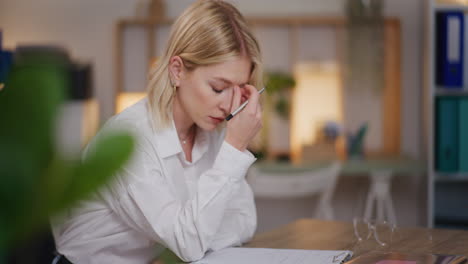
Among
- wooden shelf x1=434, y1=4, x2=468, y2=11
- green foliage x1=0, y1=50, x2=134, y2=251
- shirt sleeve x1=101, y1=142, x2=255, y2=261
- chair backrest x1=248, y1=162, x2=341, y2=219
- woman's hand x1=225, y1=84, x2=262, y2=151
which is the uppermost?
wooden shelf x1=434, y1=4, x2=468, y2=11

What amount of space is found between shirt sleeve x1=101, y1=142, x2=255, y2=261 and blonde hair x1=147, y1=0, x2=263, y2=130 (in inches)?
6.9

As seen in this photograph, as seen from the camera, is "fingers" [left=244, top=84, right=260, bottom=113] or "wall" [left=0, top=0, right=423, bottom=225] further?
"wall" [left=0, top=0, right=423, bottom=225]

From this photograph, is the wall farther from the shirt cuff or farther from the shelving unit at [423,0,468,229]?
the shirt cuff

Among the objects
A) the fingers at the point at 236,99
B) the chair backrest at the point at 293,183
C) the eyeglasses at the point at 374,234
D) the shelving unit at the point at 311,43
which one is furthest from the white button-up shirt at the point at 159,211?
the shelving unit at the point at 311,43

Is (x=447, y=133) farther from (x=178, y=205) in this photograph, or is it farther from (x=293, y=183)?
(x=178, y=205)

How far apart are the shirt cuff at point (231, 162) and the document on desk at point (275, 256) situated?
16 cm

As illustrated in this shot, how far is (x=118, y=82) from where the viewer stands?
13.1 ft

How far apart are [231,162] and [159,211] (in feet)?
0.58

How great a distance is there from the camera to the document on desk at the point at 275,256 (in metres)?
1.15

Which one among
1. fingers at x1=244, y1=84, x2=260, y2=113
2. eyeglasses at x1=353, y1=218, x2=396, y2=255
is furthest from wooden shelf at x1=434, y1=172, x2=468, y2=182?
fingers at x1=244, y1=84, x2=260, y2=113

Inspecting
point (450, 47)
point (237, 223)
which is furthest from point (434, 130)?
point (237, 223)

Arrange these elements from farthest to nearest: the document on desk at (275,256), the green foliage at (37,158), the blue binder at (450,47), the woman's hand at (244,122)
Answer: the blue binder at (450,47) → the woman's hand at (244,122) → the document on desk at (275,256) → the green foliage at (37,158)

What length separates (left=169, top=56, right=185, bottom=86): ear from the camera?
1347 millimetres

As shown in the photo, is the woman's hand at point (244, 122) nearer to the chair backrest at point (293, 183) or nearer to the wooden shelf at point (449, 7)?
the chair backrest at point (293, 183)
